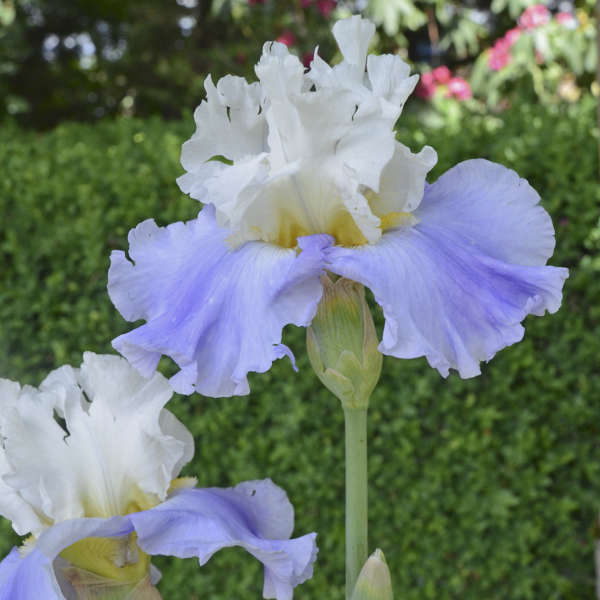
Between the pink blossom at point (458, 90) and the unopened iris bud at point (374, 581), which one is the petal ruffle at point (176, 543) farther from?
the pink blossom at point (458, 90)

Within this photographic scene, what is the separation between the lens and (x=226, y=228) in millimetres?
612

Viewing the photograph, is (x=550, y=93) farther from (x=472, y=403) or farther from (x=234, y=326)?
(x=234, y=326)

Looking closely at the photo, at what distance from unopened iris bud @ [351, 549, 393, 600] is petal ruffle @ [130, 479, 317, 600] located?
43mm

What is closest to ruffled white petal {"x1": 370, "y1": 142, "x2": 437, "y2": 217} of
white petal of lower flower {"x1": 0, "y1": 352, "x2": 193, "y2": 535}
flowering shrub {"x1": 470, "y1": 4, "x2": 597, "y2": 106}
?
white petal of lower flower {"x1": 0, "y1": 352, "x2": 193, "y2": 535}

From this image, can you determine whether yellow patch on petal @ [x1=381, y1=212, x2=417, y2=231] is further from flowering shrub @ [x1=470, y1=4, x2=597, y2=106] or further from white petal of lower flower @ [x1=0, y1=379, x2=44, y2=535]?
flowering shrub @ [x1=470, y1=4, x2=597, y2=106]

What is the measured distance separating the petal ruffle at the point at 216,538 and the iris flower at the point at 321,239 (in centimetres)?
12

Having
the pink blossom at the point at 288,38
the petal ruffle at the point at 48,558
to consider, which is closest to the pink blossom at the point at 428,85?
the pink blossom at the point at 288,38

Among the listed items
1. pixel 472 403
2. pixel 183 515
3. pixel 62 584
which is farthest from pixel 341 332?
pixel 472 403

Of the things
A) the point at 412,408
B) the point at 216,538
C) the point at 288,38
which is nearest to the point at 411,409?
the point at 412,408

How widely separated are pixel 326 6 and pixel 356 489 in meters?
3.50

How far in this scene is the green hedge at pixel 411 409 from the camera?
6.10 feet

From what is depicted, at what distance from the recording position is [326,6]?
3670mm

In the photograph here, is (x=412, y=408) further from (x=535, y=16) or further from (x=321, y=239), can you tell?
(x=535, y=16)

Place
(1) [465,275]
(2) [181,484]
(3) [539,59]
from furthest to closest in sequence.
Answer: (3) [539,59], (2) [181,484], (1) [465,275]
